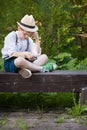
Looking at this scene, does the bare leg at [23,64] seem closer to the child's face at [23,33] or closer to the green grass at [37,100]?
the child's face at [23,33]

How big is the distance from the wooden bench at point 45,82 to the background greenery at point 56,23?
239 centimetres

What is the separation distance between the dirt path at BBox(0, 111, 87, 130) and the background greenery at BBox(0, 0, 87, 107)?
9.51ft

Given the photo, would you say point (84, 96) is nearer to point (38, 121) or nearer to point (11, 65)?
point (38, 121)

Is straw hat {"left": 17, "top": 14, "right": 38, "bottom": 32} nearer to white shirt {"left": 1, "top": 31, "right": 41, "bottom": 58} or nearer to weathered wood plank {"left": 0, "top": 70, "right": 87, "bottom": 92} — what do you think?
white shirt {"left": 1, "top": 31, "right": 41, "bottom": 58}

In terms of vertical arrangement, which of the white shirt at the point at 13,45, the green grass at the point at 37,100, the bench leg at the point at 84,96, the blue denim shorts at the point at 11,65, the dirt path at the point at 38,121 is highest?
the white shirt at the point at 13,45

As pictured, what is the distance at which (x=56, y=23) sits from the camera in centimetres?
982

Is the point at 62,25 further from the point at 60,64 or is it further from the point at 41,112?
the point at 41,112

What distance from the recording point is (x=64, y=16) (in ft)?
32.2

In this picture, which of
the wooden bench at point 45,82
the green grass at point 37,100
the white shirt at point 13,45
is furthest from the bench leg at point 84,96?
the white shirt at point 13,45

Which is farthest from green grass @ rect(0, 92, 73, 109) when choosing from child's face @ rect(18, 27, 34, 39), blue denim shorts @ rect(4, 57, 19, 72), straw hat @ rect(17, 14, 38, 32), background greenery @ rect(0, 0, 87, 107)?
background greenery @ rect(0, 0, 87, 107)

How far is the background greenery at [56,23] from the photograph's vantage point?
874 cm

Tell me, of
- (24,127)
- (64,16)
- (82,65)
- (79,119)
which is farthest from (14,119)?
(64,16)

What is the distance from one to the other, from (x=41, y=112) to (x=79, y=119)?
73cm

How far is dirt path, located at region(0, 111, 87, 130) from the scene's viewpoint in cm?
475
